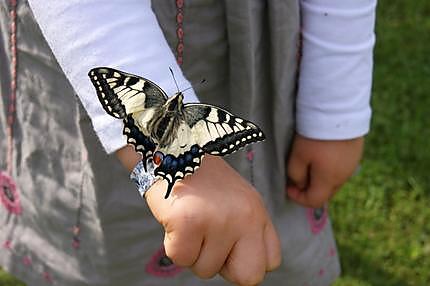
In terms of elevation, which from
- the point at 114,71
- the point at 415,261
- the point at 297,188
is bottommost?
the point at 415,261

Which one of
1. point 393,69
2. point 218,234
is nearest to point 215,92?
point 218,234

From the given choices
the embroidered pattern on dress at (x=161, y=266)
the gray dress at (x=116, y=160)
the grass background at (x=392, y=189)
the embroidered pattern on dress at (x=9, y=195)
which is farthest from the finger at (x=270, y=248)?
the grass background at (x=392, y=189)

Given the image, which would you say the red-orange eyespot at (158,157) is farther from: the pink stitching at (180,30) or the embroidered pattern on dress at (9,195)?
the embroidered pattern on dress at (9,195)

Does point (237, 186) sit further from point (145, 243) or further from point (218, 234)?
point (145, 243)

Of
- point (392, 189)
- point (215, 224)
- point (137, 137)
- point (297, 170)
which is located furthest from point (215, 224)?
point (392, 189)

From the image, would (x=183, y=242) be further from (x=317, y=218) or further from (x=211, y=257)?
(x=317, y=218)

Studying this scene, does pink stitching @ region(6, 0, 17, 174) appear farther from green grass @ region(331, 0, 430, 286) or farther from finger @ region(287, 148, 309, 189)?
green grass @ region(331, 0, 430, 286)
